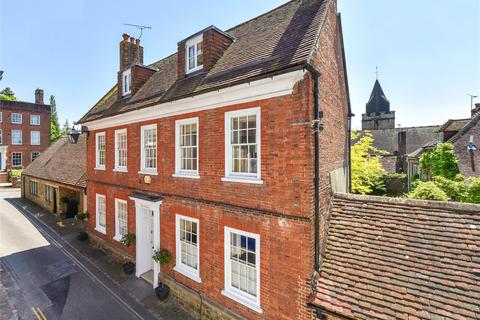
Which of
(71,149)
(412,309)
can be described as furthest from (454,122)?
(71,149)

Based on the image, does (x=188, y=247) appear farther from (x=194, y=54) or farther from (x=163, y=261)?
(x=194, y=54)

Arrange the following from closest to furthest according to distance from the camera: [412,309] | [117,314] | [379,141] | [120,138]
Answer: [412,309] < [117,314] < [120,138] < [379,141]

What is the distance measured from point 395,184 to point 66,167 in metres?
33.9

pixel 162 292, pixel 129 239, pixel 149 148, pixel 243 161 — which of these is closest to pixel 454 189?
pixel 243 161

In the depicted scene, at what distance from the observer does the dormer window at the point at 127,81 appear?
13.1m

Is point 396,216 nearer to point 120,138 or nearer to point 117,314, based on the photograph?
point 117,314

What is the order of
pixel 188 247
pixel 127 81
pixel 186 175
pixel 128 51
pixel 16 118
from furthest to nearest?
pixel 16 118
pixel 128 51
pixel 127 81
pixel 188 247
pixel 186 175

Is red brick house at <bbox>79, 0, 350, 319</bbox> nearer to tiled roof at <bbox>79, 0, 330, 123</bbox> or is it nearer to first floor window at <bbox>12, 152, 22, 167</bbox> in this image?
tiled roof at <bbox>79, 0, 330, 123</bbox>

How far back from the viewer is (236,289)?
7.17 metres

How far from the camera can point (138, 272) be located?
1045 cm

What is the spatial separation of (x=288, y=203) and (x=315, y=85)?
118 inches

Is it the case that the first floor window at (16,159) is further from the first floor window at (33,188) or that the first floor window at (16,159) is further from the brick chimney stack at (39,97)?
the first floor window at (33,188)

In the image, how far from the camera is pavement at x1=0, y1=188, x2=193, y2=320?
835 centimetres

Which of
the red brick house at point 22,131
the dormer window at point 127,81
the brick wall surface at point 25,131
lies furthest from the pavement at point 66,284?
the brick wall surface at point 25,131
